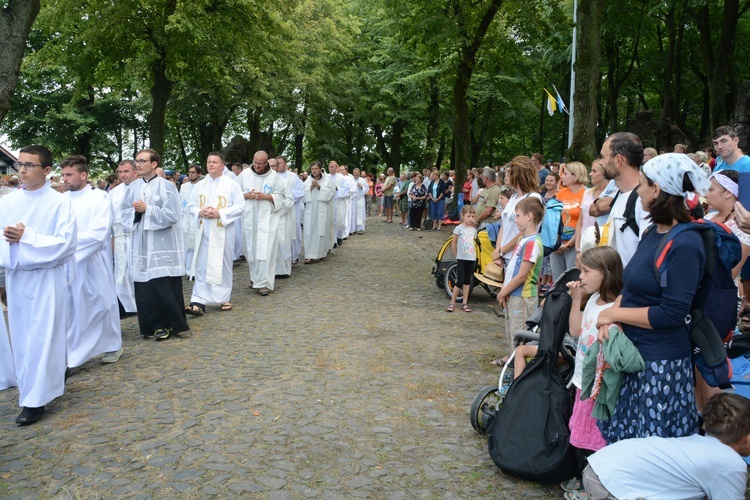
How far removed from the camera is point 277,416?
5.45 meters

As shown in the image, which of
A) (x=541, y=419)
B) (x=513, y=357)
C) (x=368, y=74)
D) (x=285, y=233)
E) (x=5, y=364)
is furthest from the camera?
(x=368, y=74)

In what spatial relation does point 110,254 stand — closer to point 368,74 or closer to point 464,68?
point 464,68

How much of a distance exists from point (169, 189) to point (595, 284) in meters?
5.83

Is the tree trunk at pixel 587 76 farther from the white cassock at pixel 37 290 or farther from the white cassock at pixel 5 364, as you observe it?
the white cassock at pixel 5 364

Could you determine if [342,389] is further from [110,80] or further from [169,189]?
[110,80]

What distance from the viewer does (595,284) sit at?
394 cm

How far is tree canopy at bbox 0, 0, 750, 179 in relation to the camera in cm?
1675

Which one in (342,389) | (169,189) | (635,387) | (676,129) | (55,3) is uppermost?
(55,3)

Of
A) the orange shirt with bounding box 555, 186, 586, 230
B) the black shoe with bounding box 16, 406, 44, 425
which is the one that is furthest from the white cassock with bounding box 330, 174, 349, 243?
the black shoe with bounding box 16, 406, 44, 425

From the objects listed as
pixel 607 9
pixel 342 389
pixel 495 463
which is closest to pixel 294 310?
pixel 342 389

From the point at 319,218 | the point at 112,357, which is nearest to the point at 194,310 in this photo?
the point at 112,357

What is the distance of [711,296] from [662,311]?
1.29ft

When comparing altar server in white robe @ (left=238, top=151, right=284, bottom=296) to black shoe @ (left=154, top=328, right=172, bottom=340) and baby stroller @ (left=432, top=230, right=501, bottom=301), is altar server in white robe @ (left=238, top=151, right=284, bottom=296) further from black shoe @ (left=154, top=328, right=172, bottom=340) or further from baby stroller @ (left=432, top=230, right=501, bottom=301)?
black shoe @ (left=154, top=328, right=172, bottom=340)

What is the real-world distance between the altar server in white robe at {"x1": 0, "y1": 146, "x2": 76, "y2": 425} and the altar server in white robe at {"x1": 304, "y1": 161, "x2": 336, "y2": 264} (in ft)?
31.5
